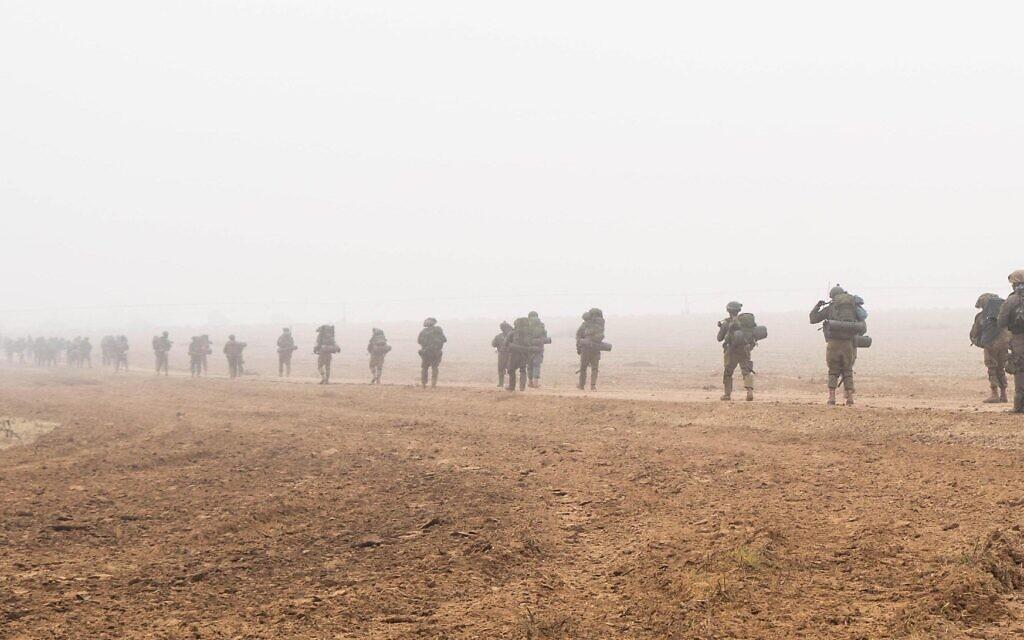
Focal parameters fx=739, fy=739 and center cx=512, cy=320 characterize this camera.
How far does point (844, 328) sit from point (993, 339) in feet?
7.85

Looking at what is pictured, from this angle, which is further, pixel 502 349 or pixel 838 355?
pixel 502 349

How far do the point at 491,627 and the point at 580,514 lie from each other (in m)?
Answer: 2.56

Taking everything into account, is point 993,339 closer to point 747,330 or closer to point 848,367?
point 848,367

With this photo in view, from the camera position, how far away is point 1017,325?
9.68 meters

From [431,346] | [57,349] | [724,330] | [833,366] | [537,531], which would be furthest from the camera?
[57,349]

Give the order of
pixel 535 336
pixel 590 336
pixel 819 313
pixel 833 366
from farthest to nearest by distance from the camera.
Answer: pixel 535 336 → pixel 590 336 → pixel 819 313 → pixel 833 366

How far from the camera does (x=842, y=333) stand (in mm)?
12078

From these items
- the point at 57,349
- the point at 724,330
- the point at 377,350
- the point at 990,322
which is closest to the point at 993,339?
the point at 990,322

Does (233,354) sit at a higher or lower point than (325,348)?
lower

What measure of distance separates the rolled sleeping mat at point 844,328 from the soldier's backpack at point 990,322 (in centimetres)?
188

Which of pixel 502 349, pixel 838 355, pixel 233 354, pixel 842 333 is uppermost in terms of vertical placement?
pixel 842 333

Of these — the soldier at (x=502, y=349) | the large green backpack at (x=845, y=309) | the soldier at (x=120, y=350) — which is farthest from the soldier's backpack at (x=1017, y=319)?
the soldier at (x=120, y=350)

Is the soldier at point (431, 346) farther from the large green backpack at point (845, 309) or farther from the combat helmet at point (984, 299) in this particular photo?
the combat helmet at point (984, 299)

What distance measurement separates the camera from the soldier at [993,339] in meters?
11.8
